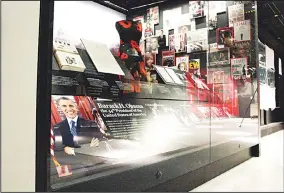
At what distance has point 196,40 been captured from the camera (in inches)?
95.0

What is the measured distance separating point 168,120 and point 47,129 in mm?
1027

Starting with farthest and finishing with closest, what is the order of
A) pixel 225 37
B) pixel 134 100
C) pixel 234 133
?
pixel 225 37, pixel 234 133, pixel 134 100

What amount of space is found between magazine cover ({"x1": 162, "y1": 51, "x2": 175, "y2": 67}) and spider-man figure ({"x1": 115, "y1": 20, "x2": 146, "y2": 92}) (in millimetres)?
317

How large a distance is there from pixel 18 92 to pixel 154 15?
130 centimetres

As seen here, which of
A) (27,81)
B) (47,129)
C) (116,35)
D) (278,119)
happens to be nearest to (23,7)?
(27,81)

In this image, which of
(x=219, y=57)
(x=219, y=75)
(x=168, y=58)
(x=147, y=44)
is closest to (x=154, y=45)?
(x=147, y=44)

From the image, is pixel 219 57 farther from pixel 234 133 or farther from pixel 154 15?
pixel 154 15

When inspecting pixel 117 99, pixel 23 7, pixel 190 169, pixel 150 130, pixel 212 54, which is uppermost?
pixel 212 54

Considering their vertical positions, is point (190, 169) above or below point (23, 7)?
below

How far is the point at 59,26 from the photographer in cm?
124

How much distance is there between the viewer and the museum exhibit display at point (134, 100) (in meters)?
1.20

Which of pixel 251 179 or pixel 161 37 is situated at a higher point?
pixel 161 37

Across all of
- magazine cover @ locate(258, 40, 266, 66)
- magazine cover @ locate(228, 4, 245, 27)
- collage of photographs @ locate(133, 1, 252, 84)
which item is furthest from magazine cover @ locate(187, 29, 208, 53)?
magazine cover @ locate(258, 40, 266, 66)

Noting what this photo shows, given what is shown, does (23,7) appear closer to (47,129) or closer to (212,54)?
(47,129)
